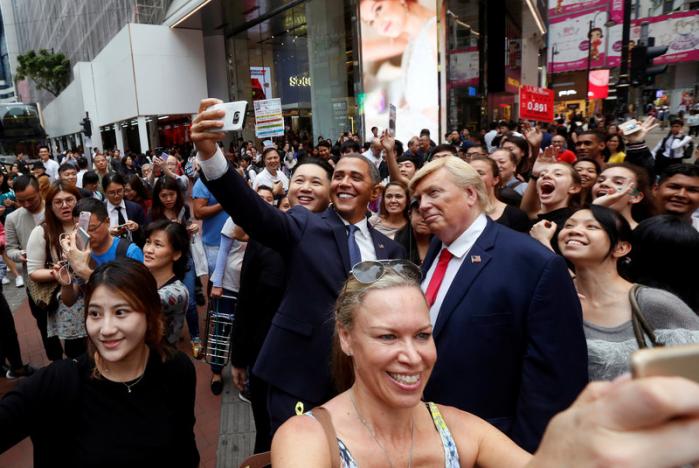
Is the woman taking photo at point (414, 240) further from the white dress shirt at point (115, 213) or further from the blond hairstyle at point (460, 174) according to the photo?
the white dress shirt at point (115, 213)

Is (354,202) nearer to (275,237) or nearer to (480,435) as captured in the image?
(275,237)

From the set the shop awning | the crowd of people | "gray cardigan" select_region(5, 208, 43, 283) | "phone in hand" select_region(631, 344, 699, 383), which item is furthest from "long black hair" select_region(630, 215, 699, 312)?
the shop awning

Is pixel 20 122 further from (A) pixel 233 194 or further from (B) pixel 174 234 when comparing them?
(A) pixel 233 194

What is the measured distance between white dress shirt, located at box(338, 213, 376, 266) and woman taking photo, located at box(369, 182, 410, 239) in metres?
1.89

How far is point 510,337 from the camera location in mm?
2025

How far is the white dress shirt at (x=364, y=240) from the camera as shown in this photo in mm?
2676

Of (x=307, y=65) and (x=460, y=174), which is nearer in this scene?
(x=460, y=174)

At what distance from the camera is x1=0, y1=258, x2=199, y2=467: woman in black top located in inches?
73.5

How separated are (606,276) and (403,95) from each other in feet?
52.2

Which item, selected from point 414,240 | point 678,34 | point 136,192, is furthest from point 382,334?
point 678,34

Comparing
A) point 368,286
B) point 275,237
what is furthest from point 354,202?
point 368,286

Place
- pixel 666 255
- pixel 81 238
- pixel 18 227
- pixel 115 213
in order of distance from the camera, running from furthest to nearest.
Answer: pixel 115 213, pixel 18 227, pixel 81 238, pixel 666 255

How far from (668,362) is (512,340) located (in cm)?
151

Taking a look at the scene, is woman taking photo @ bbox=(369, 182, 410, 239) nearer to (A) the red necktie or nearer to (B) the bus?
(A) the red necktie
